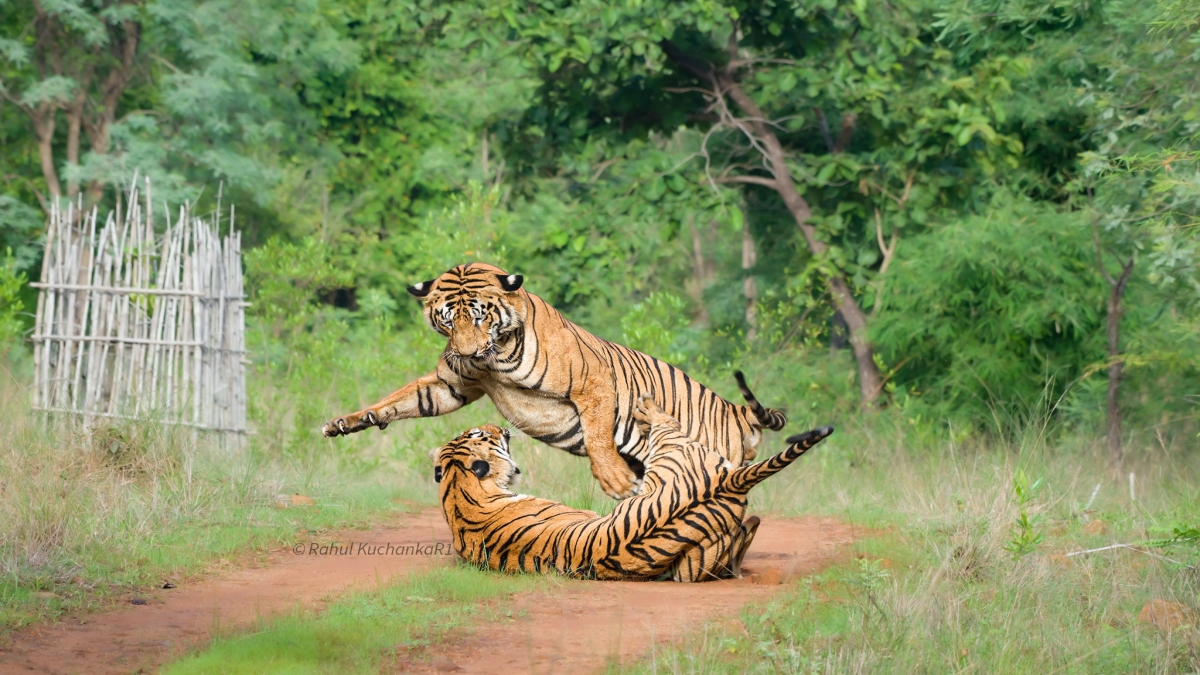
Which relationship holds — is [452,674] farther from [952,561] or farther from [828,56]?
[828,56]

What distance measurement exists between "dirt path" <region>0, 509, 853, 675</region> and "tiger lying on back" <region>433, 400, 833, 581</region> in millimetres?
119

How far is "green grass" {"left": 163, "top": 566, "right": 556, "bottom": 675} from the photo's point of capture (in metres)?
4.15

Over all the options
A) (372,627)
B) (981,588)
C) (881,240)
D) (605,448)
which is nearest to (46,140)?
(881,240)

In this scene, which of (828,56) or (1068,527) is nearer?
(1068,527)

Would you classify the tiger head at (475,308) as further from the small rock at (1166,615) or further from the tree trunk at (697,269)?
the tree trunk at (697,269)

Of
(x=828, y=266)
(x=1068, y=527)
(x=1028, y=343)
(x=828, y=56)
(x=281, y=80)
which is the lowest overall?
(x=1068, y=527)

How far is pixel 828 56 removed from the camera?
11625 millimetres

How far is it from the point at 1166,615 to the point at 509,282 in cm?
306

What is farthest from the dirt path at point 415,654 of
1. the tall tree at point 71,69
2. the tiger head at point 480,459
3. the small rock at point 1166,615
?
the tall tree at point 71,69

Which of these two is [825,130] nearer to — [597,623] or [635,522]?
[635,522]

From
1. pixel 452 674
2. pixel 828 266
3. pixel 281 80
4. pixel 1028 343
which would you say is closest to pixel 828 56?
pixel 828 266

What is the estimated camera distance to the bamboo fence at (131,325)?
8.63m

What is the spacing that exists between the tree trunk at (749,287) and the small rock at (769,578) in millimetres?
6362

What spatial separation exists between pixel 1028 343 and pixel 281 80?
50.9 feet
